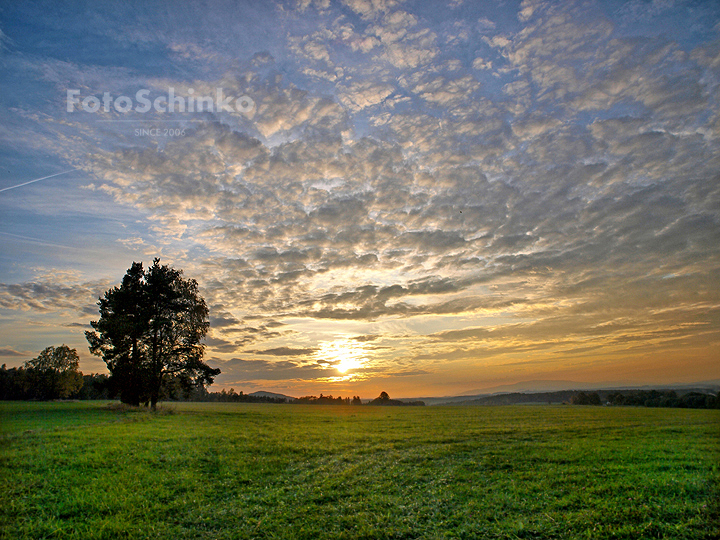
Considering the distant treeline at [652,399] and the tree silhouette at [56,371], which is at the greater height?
the tree silhouette at [56,371]

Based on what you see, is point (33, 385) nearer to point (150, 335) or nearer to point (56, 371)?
point (56, 371)

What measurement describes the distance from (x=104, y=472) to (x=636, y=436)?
33328 mm

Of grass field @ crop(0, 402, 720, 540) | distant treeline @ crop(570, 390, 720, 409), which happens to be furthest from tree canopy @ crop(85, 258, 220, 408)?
distant treeline @ crop(570, 390, 720, 409)

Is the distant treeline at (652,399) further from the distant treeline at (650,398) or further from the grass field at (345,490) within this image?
the grass field at (345,490)

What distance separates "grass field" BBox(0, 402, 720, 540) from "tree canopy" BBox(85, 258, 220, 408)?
74.3ft

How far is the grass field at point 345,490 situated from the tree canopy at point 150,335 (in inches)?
892

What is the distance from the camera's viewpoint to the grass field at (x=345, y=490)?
9062mm

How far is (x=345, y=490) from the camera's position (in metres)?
12.4

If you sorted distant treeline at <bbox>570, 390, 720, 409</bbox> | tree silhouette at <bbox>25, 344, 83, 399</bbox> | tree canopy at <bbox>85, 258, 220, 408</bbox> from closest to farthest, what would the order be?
tree canopy at <bbox>85, 258, 220, 408</bbox> → distant treeline at <bbox>570, 390, 720, 409</bbox> → tree silhouette at <bbox>25, 344, 83, 399</bbox>

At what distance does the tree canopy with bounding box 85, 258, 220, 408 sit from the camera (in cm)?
4169

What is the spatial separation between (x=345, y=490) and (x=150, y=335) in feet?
137

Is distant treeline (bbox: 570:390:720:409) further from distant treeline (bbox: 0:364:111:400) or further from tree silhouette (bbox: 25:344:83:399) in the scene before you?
tree silhouette (bbox: 25:344:83:399)

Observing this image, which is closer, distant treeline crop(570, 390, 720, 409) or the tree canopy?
the tree canopy

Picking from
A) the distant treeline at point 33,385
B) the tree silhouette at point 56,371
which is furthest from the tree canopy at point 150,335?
the tree silhouette at point 56,371
